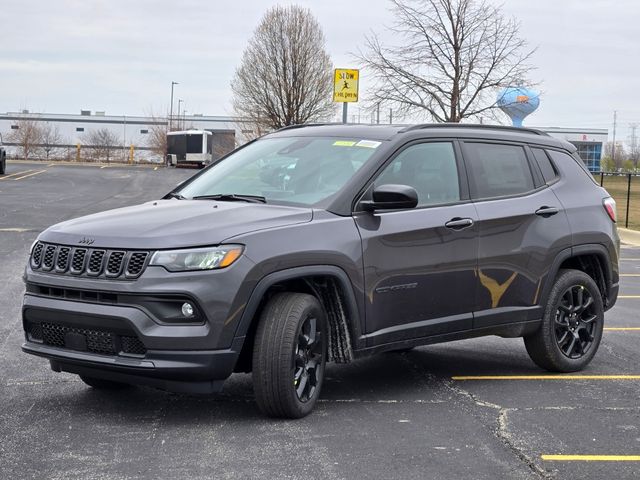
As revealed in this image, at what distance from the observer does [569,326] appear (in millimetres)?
7426

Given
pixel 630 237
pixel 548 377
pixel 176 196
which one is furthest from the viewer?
pixel 630 237

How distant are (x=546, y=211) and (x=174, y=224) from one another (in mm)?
3081

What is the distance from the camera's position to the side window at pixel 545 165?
7.50 metres

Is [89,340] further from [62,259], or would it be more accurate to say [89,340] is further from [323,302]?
[323,302]

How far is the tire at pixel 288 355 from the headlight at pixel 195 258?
0.45 m

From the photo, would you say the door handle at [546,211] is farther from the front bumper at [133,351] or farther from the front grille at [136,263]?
the front grille at [136,263]

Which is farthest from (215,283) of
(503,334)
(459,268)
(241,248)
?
(503,334)

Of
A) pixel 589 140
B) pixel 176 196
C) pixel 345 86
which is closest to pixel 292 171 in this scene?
pixel 176 196

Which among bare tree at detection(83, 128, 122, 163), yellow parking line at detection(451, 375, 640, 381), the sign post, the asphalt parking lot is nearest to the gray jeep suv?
yellow parking line at detection(451, 375, 640, 381)

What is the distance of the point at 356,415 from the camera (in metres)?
5.88

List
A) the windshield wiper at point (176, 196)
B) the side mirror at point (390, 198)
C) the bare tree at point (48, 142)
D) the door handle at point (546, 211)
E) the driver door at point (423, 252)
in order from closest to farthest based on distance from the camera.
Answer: the side mirror at point (390, 198) < the driver door at point (423, 252) < the windshield wiper at point (176, 196) < the door handle at point (546, 211) < the bare tree at point (48, 142)

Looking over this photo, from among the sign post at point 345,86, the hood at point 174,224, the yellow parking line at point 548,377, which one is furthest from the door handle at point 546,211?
the sign post at point 345,86

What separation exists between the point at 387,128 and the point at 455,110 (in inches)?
745

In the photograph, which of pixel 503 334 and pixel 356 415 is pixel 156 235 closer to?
pixel 356 415
